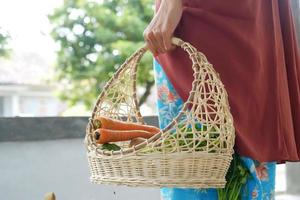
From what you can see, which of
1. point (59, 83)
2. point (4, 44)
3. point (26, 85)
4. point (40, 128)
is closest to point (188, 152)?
point (40, 128)

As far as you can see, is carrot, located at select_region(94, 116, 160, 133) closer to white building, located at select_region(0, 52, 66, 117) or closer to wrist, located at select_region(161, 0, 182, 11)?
wrist, located at select_region(161, 0, 182, 11)

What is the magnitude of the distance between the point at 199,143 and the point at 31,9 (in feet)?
10.7

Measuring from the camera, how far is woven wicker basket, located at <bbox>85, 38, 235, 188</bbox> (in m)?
0.73

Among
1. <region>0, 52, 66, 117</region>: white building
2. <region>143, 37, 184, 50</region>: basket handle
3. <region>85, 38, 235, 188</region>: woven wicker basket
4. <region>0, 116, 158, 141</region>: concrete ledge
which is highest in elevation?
<region>143, 37, 184, 50</region>: basket handle

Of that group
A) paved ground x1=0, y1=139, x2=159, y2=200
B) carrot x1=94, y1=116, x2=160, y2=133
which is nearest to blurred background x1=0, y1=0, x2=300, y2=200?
paved ground x1=0, y1=139, x2=159, y2=200

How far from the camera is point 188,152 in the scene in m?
0.73

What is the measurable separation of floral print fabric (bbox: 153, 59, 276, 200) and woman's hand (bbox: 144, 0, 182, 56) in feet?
0.33

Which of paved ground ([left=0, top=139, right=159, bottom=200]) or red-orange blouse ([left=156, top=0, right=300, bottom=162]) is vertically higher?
red-orange blouse ([left=156, top=0, right=300, bottom=162])

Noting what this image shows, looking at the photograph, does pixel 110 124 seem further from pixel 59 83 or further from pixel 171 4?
pixel 59 83

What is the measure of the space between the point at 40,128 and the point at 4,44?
1.47 m

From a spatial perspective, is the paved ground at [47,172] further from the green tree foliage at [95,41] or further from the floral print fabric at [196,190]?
the green tree foliage at [95,41]

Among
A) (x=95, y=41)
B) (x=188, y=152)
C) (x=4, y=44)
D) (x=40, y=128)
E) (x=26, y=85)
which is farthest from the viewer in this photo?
(x=95, y=41)

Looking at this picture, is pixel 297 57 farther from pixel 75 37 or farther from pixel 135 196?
pixel 75 37

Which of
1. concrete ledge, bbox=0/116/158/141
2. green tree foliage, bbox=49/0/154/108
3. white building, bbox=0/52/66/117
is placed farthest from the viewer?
green tree foliage, bbox=49/0/154/108
